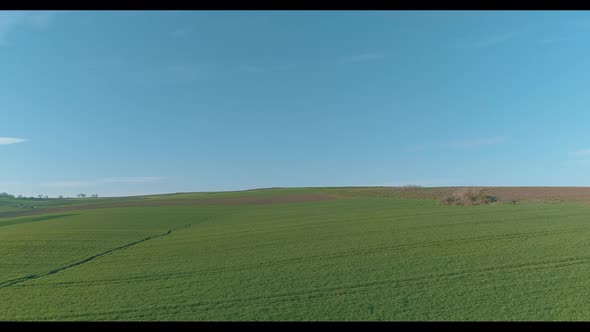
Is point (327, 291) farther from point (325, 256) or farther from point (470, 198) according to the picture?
point (470, 198)

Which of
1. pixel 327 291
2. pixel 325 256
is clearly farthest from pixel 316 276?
pixel 325 256

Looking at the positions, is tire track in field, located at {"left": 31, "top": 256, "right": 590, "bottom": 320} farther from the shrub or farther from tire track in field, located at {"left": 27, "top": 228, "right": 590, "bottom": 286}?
the shrub

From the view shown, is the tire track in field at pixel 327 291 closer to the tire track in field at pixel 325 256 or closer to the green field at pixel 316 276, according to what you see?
the green field at pixel 316 276

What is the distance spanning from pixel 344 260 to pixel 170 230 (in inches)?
319

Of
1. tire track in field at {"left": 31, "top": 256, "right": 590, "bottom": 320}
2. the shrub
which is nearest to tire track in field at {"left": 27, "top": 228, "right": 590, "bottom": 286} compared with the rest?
tire track in field at {"left": 31, "top": 256, "right": 590, "bottom": 320}

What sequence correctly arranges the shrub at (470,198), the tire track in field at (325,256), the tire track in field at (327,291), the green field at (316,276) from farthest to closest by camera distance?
the shrub at (470,198), the tire track in field at (325,256), the tire track in field at (327,291), the green field at (316,276)

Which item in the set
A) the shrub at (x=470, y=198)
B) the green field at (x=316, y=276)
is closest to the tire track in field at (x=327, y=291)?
the green field at (x=316, y=276)

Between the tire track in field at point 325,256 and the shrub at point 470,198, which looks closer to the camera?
the tire track in field at point 325,256

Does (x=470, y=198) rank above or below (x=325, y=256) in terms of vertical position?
above

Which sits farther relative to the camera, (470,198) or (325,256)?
(470,198)
